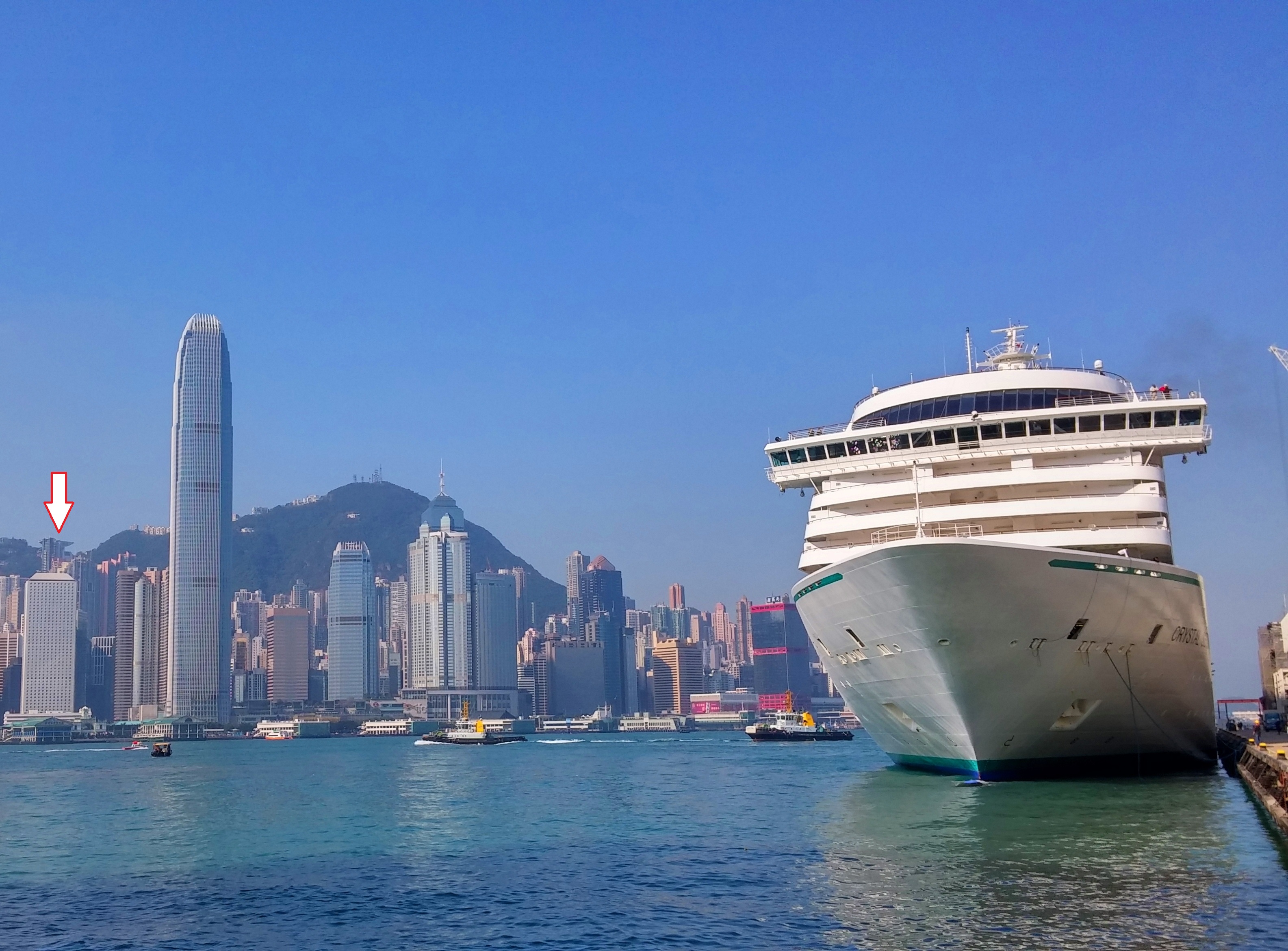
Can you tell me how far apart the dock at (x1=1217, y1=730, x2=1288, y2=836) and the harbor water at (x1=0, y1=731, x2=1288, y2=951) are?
710 mm

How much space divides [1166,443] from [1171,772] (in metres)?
12.6

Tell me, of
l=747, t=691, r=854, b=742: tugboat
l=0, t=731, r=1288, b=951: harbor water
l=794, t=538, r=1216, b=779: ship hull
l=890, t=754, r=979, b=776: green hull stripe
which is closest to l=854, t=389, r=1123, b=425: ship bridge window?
l=794, t=538, r=1216, b=779: ship hull

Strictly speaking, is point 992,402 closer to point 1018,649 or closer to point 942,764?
point 1018,649

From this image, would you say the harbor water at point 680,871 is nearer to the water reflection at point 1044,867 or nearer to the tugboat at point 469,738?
the water reflection at point 1044,867

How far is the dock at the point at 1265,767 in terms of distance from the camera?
30672 mm

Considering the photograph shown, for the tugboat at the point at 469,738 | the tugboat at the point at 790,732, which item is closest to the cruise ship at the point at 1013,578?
the tugboat at the point at 790,732

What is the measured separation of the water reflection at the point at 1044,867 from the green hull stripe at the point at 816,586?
7.00 m

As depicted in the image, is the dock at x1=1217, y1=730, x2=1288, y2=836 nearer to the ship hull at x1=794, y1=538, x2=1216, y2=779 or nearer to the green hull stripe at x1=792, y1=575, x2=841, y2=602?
the ship hull at x1=794, y1=538, x2=1216, y2=779

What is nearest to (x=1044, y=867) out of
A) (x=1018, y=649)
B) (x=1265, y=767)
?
(x=1018, y=649)

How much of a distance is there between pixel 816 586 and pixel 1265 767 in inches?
549

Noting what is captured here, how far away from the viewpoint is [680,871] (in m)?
28.8

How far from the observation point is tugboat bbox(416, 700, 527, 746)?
15562 centimetres

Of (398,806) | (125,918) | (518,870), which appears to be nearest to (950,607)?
(518,870)

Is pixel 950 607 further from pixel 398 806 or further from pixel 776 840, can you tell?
pixel 398 806
